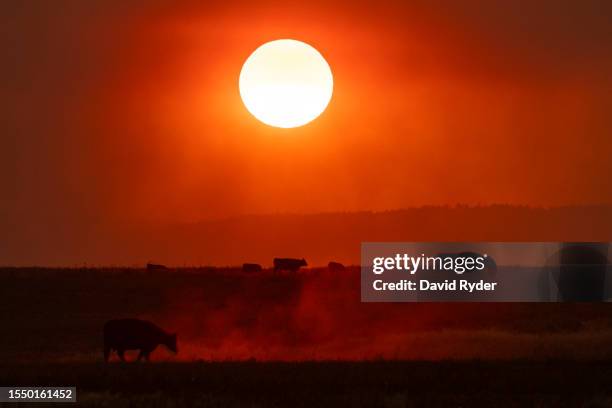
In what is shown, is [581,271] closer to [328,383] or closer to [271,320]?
[271,320]

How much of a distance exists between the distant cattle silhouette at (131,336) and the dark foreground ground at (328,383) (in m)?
8.29

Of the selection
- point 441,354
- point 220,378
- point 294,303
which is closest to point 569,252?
point 294,303

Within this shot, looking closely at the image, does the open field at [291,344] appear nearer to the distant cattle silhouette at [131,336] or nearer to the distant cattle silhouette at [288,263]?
the distant cattle silhouette at [131,336]

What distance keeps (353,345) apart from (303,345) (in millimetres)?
2281

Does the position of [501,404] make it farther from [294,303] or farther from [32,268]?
[32,268]

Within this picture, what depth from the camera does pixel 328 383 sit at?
23844 mm

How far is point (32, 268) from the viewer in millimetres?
83438

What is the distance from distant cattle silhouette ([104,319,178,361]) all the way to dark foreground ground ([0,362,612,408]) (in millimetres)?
8291

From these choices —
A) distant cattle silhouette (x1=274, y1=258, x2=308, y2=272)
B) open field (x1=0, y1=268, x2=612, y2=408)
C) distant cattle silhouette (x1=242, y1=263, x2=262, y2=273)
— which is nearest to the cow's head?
open field (x1=0, y1=268, x2=612, y2=408)

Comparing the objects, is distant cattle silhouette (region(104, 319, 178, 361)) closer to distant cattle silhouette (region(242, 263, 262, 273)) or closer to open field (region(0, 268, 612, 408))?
open field (region(0, 268, 612, 408))

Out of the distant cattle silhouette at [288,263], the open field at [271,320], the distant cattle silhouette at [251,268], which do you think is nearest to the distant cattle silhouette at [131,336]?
the open field at [271,320]

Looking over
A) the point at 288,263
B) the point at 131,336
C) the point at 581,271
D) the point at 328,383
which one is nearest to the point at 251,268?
the point at 288,263

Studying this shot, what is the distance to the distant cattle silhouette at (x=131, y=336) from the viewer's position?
3653cm

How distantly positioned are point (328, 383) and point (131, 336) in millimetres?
14258
